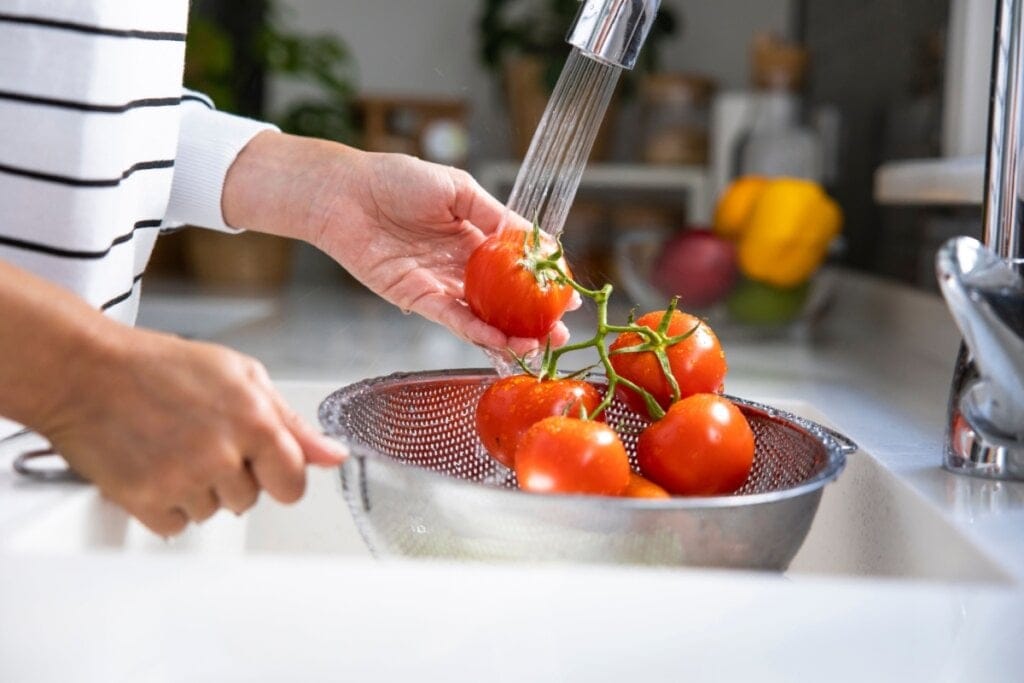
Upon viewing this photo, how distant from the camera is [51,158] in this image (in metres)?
0.69

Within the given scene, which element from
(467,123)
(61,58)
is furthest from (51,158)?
(467,123)

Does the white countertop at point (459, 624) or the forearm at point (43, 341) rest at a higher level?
the forearm at point (43, 341)

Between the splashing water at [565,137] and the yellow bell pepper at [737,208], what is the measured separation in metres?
0.82

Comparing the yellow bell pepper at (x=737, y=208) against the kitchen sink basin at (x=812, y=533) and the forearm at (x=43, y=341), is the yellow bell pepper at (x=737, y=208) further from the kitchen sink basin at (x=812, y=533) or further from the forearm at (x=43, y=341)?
the forearm at (x=43, y=341)

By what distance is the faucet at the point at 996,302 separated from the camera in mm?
478

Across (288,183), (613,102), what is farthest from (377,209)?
(613,102)

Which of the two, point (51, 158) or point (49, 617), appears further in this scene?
point (51, 158)

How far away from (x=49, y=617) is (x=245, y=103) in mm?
2000

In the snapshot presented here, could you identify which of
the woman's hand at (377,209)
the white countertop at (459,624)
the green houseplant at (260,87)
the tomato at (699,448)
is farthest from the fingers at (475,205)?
the green houseplant at (260,87)

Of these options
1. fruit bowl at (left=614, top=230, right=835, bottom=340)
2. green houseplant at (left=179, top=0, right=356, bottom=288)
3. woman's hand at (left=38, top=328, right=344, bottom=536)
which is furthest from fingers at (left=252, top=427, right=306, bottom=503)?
green houseplant at (left=179, top=0, right=356, bottom=288)

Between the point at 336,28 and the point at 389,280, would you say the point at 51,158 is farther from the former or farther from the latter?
the point at 336,28

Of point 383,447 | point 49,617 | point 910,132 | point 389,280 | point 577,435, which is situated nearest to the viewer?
point 49,617

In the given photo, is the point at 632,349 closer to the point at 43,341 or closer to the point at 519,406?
the point at 519,406

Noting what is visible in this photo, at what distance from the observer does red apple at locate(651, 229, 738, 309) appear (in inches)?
57.3
